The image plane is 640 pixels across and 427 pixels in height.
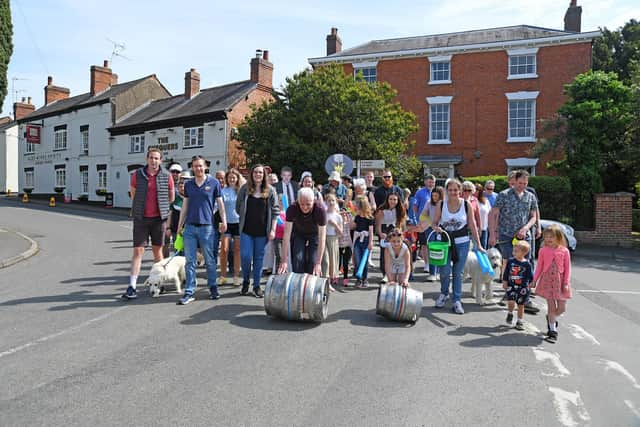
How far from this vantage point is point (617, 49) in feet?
127

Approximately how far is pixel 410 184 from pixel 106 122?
25794mm

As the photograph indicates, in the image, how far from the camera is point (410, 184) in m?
26.0

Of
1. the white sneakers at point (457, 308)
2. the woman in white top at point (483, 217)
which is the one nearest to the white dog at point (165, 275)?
the white sneakers at point (457, 308)

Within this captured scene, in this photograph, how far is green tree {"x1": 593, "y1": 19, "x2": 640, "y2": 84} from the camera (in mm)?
36281

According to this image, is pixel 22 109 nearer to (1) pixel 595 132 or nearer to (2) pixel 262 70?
(2) pixel 262 70

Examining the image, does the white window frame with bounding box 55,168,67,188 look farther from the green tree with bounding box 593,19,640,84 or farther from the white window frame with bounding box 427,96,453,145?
the green tree with bounding box 593,19,640,84

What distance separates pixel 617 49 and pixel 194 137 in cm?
3242

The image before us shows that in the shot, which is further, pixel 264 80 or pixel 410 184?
pixel 264 80

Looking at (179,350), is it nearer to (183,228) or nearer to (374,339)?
(374,339)

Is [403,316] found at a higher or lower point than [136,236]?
lower

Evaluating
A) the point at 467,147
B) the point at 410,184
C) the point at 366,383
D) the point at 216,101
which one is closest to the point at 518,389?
the point at 366,383

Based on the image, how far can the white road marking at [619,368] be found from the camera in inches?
182

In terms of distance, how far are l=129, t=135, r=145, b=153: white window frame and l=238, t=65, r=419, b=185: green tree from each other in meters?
16.2

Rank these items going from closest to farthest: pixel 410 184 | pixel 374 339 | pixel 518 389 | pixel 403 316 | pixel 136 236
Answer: pixel 518 389 → pixel 374 339 → pixel 403 316 → pixel 136 236 → pixel 410 184
